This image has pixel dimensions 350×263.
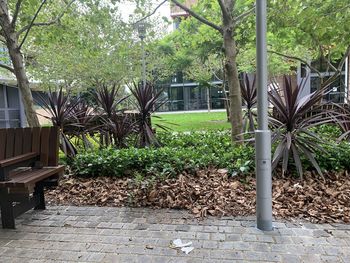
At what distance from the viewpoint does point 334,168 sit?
4527 millimetres

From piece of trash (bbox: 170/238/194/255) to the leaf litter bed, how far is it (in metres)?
0.65

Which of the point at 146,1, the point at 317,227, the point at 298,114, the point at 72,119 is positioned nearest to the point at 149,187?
the point at 317,227

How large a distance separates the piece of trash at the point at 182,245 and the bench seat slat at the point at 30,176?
1616 millimetres

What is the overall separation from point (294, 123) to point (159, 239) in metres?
2.88

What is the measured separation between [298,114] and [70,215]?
3485 mm

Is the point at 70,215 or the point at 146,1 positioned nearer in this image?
the point at 70,215

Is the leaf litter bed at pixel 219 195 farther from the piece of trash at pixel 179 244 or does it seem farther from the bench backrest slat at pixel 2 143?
the bench backrest slat at pixel 2 143

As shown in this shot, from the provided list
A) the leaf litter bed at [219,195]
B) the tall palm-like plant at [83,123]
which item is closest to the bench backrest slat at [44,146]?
the leaf litter bed at [219,195]

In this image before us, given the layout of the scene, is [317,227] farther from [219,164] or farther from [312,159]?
[219,164]

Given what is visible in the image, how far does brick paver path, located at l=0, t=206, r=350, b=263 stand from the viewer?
8.98ft

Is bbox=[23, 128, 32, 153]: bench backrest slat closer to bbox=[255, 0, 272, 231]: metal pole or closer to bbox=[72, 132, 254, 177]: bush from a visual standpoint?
bbox=[72, 132, 254, 177]: bush

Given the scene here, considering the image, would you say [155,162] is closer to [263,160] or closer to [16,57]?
[263,160]

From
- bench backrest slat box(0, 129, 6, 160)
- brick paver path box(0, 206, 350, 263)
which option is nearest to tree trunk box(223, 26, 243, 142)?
brick paver path box(0, 206, 350, 263)

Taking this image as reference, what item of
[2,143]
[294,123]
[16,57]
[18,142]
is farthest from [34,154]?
[294,123]
